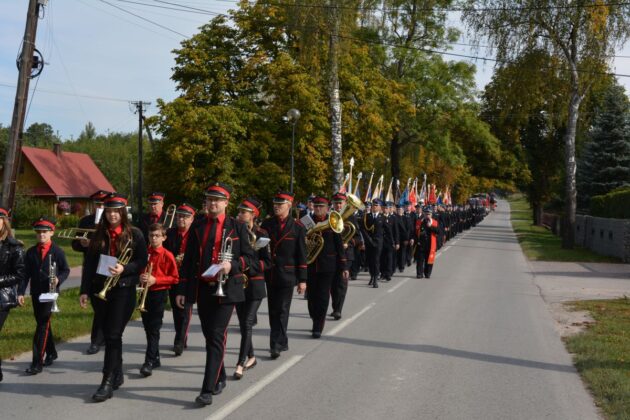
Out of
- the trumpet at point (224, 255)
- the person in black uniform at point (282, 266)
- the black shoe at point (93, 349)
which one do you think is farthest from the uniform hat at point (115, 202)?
the black shoe at point (93, 349)

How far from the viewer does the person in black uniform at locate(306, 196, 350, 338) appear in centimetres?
995

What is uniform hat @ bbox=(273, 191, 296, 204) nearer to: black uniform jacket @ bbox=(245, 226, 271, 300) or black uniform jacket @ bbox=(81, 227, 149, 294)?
black uniform jacket @ bbox=(245, 226, 271, 300)

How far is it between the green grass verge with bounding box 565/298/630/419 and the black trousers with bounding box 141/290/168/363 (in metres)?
4.33

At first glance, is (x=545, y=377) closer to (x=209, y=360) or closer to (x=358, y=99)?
(x=209, y=360)

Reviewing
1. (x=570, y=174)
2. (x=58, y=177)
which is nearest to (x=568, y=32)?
(x=570, y=174)

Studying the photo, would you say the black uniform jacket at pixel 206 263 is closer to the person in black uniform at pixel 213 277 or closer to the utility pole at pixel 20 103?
the person in black uniform at pixel 213 277

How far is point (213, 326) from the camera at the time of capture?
21.6 ft

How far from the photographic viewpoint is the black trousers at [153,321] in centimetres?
783

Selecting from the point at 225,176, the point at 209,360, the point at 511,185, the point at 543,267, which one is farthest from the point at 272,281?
the point at 511,185

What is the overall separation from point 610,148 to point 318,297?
33600mm

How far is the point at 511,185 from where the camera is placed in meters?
63.8

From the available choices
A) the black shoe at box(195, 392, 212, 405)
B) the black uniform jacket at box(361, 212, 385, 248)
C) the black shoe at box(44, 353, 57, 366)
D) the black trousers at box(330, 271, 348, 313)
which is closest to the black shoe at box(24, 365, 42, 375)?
the black shoe at box(44, 353, 57, 366)

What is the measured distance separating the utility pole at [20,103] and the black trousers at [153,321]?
25.2 ft

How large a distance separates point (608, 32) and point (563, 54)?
2101mm
